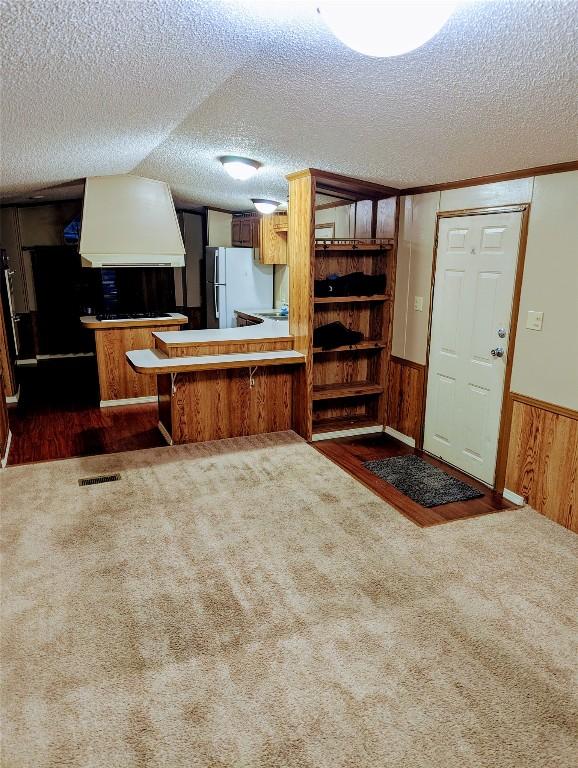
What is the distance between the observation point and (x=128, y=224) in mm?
5254

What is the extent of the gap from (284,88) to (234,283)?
4.24 m

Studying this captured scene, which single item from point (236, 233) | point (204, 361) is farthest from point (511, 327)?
point (236, 233)

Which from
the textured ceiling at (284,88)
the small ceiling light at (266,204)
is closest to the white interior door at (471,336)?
the textured ceiling at (284,88)

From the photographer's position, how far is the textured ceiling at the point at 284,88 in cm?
172

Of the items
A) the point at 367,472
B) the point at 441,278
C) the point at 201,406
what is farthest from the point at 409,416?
the point at 201,406

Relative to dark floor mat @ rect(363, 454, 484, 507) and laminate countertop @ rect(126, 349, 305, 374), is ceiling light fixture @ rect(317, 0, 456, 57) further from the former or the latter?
laminate countertop @ rect(126, 349, 305, 374)

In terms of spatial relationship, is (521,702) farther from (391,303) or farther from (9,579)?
(391,303)

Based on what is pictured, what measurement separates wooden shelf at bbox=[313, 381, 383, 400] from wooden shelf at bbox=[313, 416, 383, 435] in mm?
223

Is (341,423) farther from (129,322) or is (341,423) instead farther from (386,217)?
(129,322)

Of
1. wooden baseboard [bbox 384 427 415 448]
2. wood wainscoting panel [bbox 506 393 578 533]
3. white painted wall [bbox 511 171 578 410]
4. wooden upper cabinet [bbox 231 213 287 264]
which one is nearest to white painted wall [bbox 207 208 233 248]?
wooden upper cabinet [bbox 231 213 287 264]

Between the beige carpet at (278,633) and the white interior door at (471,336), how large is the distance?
69 cm

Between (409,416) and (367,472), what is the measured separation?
2.79ft

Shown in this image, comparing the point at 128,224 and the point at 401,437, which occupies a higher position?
the point at 128,224

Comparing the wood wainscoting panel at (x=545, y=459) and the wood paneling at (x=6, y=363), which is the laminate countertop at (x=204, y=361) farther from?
the wood wainscoting panel at (x=545, y=459)
